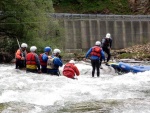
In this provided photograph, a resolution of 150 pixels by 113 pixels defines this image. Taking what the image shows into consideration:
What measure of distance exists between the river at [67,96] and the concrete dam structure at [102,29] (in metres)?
22.7

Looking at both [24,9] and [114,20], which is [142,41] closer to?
[114,20]

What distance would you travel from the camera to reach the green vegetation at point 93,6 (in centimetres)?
5159

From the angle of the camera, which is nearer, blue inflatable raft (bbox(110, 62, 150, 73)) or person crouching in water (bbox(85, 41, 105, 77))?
person crouching in water (bbox(85, 41, 105, 77))

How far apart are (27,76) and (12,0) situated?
1227 cm

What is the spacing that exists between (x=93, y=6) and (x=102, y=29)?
468 inches

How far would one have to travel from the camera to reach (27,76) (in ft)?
54.5

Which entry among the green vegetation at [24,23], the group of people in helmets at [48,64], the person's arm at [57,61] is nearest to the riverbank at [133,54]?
the green vegetation at [24,23]

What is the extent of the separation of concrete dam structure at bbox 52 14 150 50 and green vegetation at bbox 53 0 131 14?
9486mm

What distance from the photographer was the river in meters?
10.6

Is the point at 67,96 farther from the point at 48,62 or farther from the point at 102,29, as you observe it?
the point at 102,29

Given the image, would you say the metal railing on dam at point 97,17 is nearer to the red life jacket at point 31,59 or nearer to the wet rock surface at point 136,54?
the wet rock surface at point 136,54

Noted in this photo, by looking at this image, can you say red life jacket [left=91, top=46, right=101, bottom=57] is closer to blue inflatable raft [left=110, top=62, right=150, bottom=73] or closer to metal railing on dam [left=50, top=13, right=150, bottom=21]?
blue inflatable raft [left=110, top=62, right=150, bottom=73]

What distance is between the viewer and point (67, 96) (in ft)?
40.9

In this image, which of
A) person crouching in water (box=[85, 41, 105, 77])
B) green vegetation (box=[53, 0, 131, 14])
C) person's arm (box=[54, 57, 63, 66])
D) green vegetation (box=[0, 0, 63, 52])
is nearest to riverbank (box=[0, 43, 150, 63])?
green vegetation (box=[0, 0, 63, 52])
